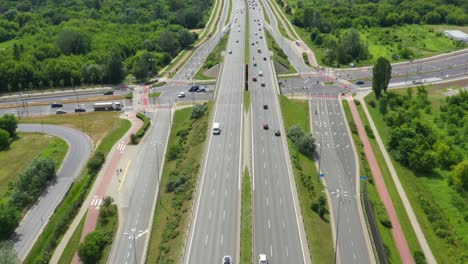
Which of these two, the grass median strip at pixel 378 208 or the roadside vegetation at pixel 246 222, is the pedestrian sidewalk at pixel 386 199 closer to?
the grass median strip at pixel 378 208

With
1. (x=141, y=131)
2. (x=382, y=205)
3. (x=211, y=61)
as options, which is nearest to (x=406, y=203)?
(x=382, y=205)

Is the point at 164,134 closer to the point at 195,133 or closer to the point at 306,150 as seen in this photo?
the point at 195,133

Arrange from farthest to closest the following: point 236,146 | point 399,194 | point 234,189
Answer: point 236,146, point 399,194, point 234,189

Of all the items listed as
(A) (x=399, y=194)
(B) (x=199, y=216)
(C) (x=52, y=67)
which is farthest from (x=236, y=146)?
(C) (x=52, y=67)

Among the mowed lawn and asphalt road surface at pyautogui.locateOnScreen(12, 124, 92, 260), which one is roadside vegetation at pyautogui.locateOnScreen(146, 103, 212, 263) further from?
the mowed lawn

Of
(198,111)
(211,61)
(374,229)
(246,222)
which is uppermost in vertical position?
(211,61)

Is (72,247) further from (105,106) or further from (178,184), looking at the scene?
(105,106)
